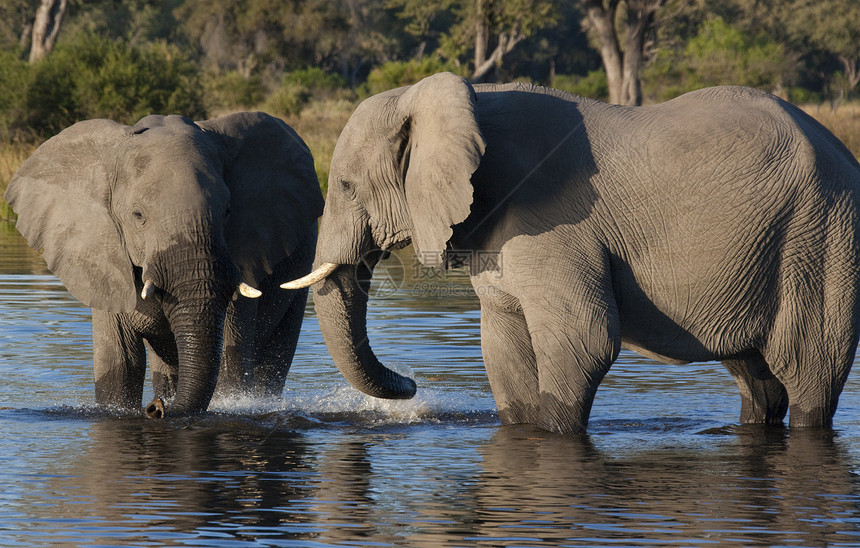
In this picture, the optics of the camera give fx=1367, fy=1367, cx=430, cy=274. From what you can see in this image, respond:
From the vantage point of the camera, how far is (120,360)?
7266 millimetres

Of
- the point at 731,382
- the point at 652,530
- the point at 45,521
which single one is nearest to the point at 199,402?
the point at 45,521

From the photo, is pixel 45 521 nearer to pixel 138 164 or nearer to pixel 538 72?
pixel 138 164

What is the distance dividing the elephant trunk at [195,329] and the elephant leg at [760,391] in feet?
8.76

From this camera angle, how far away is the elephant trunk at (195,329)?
6.80m

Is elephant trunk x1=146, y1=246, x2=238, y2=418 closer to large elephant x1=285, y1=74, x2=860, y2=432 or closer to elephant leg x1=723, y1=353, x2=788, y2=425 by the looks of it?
large elephant x1=285, y1=74, x2=860, y2=432

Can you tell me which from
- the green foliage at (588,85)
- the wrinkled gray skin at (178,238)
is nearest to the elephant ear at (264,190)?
the wrinkled gray skin at (178,238)

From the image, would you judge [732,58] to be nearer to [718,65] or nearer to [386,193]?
[718,65]

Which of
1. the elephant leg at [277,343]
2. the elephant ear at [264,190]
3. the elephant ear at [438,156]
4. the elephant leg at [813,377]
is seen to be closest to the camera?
the elephant ear at [438,156]

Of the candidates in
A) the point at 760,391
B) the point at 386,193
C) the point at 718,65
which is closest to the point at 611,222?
the point at 386,193

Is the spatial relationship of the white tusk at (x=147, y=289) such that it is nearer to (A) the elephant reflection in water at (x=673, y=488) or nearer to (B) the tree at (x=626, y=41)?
(A) the elephant reflection in water at (x=673, y=488)

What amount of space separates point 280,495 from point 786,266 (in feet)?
8.49

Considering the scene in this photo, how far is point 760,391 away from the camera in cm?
709

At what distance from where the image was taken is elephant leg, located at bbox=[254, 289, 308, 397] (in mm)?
7961

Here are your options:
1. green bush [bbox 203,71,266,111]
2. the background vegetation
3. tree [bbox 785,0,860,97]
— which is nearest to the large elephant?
the background vegetation
